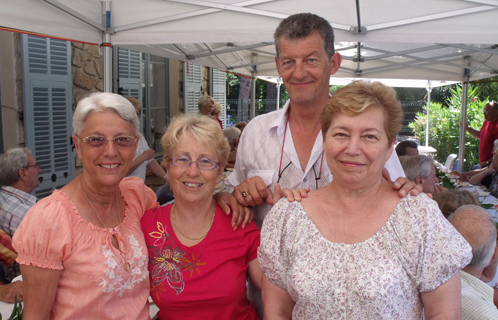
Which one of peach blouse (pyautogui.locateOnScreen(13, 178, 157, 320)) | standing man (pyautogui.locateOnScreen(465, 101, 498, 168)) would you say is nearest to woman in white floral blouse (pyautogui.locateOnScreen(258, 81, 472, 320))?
peach blouse (pyautogui.locateOnScreen(13, 178, 157, 320))

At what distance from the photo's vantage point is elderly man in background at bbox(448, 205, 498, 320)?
2.21 meters

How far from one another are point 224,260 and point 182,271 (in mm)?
176

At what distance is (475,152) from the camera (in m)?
12.6

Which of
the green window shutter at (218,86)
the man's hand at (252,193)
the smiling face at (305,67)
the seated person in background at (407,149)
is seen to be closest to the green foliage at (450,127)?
the green window shutter at (218,86)

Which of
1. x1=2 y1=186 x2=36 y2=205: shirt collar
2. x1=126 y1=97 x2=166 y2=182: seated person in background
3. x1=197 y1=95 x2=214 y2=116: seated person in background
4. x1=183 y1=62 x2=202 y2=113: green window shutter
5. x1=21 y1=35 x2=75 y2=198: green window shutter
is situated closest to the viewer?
x1=2 y1=186 x2=36 y2=205: shirt collar

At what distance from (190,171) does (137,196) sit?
1.22ft

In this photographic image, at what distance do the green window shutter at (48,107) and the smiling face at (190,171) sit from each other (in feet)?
12.1

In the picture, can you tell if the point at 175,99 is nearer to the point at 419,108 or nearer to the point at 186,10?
the point at 186,10

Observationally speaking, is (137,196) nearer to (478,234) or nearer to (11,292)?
(11,292)

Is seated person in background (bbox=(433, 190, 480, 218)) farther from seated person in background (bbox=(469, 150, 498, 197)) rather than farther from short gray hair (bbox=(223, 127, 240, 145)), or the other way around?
short gray hair (bbox=(223, 127, 240, 145))

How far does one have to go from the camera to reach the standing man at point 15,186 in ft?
10.5

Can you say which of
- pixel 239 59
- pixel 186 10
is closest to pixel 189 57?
pixel 239 59

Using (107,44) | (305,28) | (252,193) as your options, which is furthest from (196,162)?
(107,44)

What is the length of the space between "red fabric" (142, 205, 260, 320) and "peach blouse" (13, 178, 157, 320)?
0.29 feet
